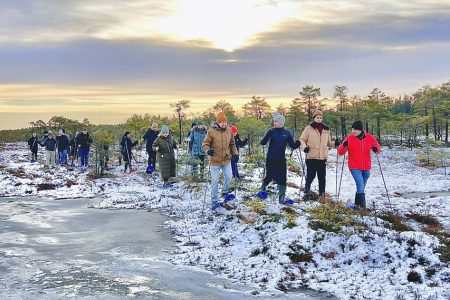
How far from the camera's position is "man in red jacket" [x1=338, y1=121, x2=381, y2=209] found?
10.9 meters

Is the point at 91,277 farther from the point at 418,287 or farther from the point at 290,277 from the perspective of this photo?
the point at 418,287

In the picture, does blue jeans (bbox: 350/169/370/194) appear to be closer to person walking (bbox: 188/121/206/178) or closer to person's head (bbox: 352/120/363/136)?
person's head (bbox: 352/120/363/136)

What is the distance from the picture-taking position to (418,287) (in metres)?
5.96

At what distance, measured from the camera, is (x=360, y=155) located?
10.8m

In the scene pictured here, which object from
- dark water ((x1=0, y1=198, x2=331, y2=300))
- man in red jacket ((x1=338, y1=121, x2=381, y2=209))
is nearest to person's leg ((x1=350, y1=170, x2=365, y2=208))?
man in red jacket ((x1=338, y1=121, x2=381, y2=209))

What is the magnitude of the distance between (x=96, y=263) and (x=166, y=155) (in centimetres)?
958

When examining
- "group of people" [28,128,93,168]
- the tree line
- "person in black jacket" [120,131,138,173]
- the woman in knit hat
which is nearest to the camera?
the woman in knit hat

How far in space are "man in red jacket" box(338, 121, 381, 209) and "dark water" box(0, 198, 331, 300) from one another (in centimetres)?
488

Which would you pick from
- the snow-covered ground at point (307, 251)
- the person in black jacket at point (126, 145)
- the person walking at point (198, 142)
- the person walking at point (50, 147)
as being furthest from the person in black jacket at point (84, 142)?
the snow-covered ground at point (307, 251)

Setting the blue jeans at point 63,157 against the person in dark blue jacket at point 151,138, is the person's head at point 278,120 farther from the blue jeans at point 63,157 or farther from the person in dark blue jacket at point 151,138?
the blue jeans at point 63,157

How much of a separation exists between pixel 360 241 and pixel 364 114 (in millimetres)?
71529

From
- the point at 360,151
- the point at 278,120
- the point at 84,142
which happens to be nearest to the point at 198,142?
the point at 278,120

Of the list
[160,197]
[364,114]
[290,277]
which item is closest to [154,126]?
[160,197]

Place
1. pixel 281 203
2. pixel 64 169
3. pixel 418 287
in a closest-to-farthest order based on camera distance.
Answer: pixel 418 287
pixel 281 203
pixel 64 169
